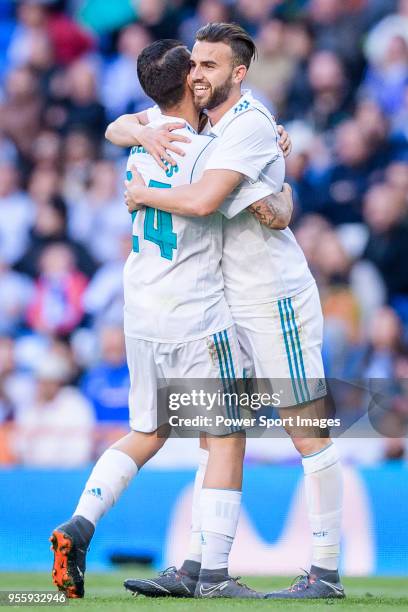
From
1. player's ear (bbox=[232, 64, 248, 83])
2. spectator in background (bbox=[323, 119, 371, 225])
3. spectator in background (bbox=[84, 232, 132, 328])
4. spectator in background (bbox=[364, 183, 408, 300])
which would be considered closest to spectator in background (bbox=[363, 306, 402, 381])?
spectator in background (bbox=[364, 183, 408, 300])

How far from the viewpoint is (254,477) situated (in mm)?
7125

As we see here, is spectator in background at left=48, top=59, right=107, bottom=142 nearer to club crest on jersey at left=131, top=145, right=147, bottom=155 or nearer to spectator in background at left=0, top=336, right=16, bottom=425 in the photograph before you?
spectator in background at left=0, top=336, right=16, bottom=425

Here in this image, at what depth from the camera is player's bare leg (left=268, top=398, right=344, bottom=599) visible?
193 inches

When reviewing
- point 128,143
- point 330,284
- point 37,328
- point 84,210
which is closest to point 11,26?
point 84,210

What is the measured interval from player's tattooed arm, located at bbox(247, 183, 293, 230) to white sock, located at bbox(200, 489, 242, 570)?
109cm

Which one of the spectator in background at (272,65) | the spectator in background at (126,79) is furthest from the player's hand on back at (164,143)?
the spectator in background at (126,79)

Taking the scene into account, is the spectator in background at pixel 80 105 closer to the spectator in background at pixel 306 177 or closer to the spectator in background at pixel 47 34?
the spectator in background at pixel 47 34

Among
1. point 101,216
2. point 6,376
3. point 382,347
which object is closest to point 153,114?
point 382,347

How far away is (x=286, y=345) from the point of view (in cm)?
495

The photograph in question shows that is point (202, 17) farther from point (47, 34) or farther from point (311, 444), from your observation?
point (311, 444)

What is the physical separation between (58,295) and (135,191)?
4936 millimetres

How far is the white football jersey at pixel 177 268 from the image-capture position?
15.8ft

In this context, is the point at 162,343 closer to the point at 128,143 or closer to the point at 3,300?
the point at 128,143

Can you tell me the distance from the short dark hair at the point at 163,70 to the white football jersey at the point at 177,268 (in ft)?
0.55
